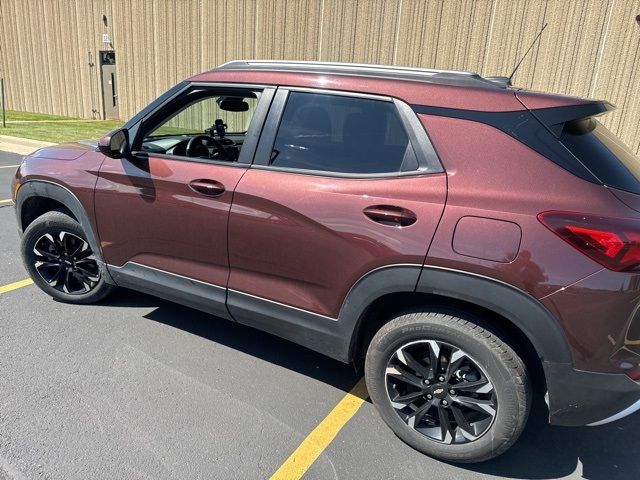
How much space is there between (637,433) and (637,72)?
9.59 m

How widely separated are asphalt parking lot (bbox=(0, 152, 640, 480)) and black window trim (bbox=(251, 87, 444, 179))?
1315 mm

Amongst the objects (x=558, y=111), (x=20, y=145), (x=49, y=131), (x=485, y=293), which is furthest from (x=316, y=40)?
(x=485, y=293)

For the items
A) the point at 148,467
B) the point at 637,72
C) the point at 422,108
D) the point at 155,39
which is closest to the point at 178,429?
the point at 148,467

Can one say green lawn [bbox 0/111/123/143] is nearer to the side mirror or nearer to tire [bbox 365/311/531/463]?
the side mirror

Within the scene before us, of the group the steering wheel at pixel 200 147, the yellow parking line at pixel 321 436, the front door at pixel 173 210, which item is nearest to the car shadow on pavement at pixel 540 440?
the yellow parking line at pixel 321 436

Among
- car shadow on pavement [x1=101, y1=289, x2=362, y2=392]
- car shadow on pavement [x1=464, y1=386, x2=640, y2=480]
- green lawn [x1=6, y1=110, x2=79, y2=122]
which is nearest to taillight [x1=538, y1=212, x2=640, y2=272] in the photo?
car shadow on pavement [x1=464, y1=386, x2=640, y2=480]

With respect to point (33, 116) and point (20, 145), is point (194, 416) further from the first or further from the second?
point (33, 116)

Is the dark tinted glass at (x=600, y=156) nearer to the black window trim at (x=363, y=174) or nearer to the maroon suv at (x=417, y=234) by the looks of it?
the maroon suv at (x=417, y=234)

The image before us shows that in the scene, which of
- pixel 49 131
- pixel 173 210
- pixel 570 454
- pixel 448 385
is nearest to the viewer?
pixel 448 385

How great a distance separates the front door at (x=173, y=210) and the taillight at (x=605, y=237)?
1653 mm

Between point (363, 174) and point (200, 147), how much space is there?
1.54 m

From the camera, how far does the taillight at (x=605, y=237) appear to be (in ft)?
6.00

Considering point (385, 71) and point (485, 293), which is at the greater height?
point (385, 71)

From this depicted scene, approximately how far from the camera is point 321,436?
2.46m
